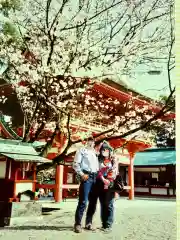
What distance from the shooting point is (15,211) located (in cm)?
336

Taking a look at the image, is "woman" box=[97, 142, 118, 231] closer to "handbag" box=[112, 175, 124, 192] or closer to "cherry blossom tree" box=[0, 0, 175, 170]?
"handbag" box=[112, 175, 124, 192]

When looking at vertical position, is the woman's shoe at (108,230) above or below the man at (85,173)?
below

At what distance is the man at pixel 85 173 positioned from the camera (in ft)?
9.39

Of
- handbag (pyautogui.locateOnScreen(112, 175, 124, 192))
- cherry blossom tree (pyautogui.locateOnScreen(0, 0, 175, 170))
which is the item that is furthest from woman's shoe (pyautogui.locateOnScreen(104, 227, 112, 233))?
cherry blossom tree (pyautogui.locateOnScreen(0, 0, 175, 170))

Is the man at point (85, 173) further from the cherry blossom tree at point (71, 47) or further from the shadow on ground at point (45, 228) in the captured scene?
the cherry blossom tree at point (71, 47)

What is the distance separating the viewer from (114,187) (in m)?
2.99

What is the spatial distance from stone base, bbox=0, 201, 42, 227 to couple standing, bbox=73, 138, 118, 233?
0.85 metres

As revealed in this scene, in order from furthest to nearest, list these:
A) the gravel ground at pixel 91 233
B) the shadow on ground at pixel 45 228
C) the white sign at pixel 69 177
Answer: the white sign at pixel 69 177 < the shadow on ground at pixel 45 228 < the gravel ground at pixel 91 233

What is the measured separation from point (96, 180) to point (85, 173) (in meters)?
0.15

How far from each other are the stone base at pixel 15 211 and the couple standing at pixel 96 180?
853 mm

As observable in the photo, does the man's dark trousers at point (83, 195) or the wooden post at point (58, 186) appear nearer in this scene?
the man's dark trousers at point (83, 195)

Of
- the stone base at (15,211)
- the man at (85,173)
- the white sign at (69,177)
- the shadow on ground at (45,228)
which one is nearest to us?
the man at (85,173)

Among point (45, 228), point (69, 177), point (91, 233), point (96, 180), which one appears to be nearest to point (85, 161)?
point (96, 180)

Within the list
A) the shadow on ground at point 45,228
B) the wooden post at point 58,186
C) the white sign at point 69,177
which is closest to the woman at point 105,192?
the shadow on ground at point 45,228
